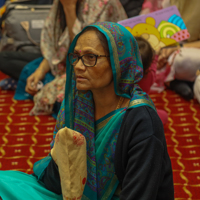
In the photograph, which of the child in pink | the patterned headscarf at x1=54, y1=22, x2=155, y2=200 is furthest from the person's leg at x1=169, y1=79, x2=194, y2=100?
the patterned headscarf at x1=54, y1=22, x2=155, y2=200

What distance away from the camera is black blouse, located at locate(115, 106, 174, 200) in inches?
34.4

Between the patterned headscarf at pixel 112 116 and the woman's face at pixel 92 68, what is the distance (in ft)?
0.11

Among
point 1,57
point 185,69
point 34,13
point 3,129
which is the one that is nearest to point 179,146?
point 185,69

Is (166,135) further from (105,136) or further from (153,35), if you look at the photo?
(105,136)

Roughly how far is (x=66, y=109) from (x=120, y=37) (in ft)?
1.12

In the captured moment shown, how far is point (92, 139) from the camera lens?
1.10m

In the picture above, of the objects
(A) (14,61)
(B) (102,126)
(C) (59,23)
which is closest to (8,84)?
(A) (14,61)

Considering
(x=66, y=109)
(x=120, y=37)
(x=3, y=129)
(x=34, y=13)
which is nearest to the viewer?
(x=120, y=37)

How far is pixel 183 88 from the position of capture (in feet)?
7.81


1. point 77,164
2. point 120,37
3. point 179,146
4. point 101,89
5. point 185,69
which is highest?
point 120,37

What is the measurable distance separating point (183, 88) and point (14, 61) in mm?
1462

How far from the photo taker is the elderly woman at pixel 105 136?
89cm

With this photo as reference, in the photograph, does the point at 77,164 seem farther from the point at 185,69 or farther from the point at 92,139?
the point at 185,69

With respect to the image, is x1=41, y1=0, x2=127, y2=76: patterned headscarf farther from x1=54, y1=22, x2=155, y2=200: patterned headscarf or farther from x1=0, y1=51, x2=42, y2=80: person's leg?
x1=54, y1=22, x2=155, y2=200: patterned headscarf
